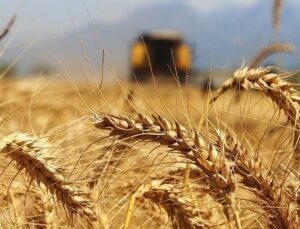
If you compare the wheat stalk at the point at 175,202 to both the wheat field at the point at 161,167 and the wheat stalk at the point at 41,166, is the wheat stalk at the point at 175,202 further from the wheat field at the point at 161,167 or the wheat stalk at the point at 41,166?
the wheat stalk at the point at 41,166

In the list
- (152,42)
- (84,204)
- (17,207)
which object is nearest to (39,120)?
(17,207)

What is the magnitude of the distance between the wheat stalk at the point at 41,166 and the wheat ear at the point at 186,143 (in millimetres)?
241

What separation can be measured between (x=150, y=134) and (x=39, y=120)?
340cm

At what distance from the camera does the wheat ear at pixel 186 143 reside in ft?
5.46

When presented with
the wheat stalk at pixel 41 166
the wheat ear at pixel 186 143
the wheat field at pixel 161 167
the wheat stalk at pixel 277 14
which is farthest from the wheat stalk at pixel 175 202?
the wheat stalk at pixel 277 14

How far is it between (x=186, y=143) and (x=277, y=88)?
2.05ft

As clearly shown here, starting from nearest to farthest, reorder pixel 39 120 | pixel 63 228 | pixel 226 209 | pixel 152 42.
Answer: pixel 226 209 < pixel 63 228 < pixel 39 120 < pixel 152 42

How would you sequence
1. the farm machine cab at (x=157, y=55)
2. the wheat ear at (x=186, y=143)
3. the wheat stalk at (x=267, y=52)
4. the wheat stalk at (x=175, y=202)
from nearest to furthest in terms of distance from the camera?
the wheat ear at (x=186, y=143) → the wheat stalk at (x=175, y=202) → the wheat stalk at (x=267, y=52) → the farm machine cab at (x=157, y=55)

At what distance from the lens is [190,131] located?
68.2 inches

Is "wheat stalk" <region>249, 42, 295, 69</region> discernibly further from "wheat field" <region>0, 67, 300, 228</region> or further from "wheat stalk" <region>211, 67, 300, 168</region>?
"wheat stalk" <region>211, 67, 300, 168</region>

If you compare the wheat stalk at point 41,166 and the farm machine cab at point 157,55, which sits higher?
the wheat stalk at point 41,166

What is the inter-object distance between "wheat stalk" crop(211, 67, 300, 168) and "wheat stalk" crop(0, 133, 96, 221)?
631mm

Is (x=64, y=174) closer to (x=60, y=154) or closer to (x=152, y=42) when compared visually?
(x=60, y=154)

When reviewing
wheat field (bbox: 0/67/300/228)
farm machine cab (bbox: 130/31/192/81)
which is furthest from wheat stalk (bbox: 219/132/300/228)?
farm machine cab (bbox: 130/31/192/81)
